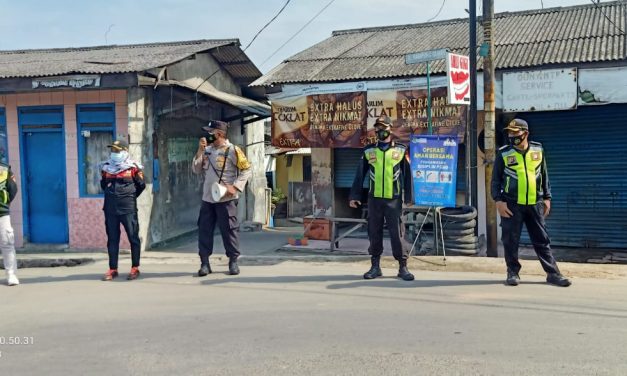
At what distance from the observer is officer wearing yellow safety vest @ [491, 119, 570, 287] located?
251 inches

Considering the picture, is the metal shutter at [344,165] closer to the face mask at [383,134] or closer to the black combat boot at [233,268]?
the black combat boot at [233,268]

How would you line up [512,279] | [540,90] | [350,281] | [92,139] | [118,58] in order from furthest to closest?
[118,58], [92,139], [540,90], [350,281], [512,279]

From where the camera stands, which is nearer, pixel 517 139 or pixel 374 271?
pixel 517 139

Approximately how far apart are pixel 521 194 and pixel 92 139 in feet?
24.0

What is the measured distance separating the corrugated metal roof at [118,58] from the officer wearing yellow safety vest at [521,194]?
18.7ft

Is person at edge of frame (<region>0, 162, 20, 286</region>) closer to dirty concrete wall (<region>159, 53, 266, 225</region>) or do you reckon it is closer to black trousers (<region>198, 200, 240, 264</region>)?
black trousers (<region>198, 200, 240, 264</region>)

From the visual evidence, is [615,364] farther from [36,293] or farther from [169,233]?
[169,233]

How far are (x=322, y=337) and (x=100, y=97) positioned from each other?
704cm

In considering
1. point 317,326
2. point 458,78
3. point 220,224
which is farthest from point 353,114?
point 317,326

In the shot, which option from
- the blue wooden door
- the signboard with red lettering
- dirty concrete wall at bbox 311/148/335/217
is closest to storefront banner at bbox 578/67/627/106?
the signboard with red lettering

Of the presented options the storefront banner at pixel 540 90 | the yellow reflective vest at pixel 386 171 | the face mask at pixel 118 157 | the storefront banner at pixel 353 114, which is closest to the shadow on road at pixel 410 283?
the yellow reflective vest at pixel 386 171

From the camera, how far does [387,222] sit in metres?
7.04

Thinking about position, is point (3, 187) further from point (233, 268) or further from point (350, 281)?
point (350, 281)

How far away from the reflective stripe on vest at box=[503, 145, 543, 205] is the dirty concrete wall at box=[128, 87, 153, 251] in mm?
6267
